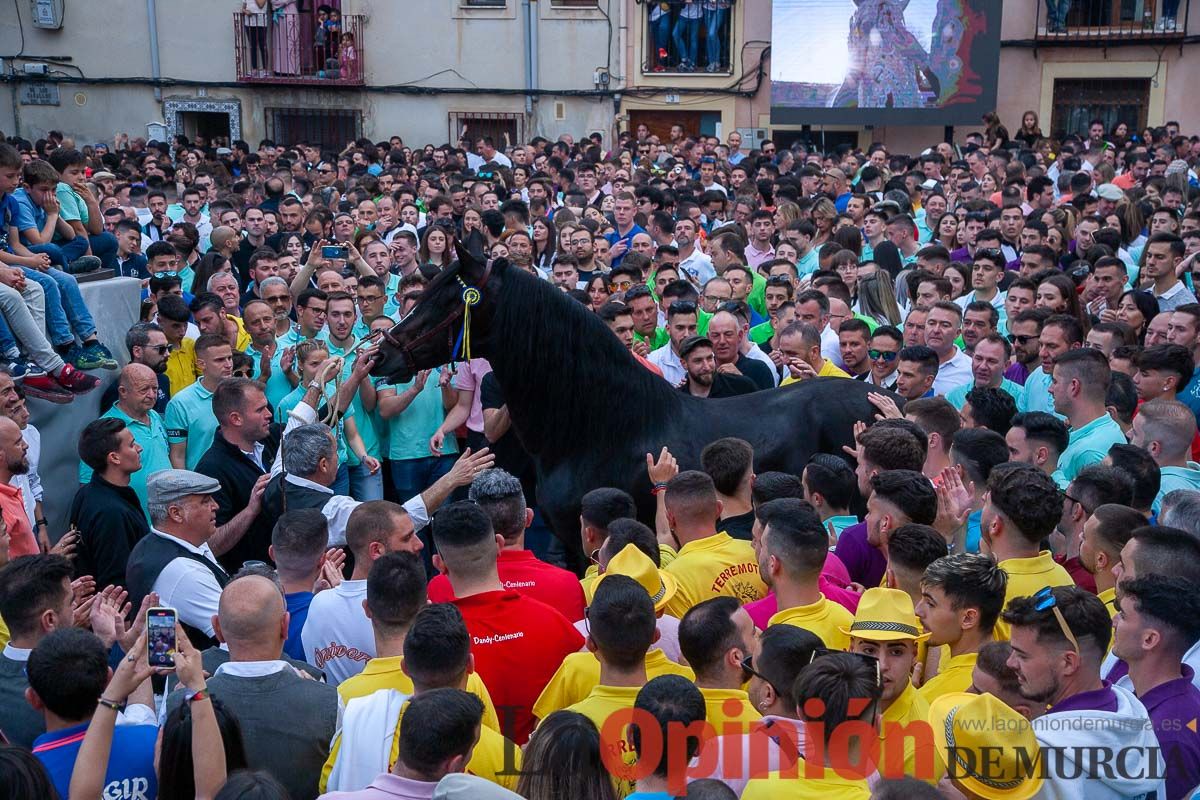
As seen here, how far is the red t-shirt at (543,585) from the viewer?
458 centimetres

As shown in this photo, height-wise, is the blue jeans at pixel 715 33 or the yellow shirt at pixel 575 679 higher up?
the blue jeans at pixel 715 33

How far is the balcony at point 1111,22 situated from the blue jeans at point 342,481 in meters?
22.8

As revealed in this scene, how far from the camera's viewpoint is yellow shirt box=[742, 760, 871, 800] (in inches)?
118

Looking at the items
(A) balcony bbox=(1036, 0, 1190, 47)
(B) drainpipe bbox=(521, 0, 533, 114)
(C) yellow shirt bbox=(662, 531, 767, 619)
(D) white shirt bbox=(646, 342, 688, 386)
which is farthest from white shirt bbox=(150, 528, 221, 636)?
(A) balcony bbox=(1036, 0, 1190, 47)

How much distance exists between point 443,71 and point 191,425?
21.8m

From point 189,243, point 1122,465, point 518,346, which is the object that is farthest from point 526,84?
point 1122,465

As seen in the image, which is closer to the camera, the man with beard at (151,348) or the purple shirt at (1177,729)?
the purple shirt at (1177,729)

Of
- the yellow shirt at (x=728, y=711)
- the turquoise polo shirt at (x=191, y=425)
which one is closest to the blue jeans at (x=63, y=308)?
the turquoise polo shirt at (x=191, y=425)

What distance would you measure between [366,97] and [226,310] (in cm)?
1972

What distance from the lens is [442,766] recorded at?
3.13 meters

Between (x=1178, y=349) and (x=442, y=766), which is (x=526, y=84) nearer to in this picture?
(x=1178, y=349)

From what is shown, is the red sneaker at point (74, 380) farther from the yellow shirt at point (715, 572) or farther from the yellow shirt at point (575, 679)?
the yellow shirt at point (575, 679)

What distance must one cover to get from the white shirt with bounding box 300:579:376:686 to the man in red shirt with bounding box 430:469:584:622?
11.8 inches

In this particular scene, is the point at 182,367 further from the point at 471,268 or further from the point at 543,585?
the point at 543,585
